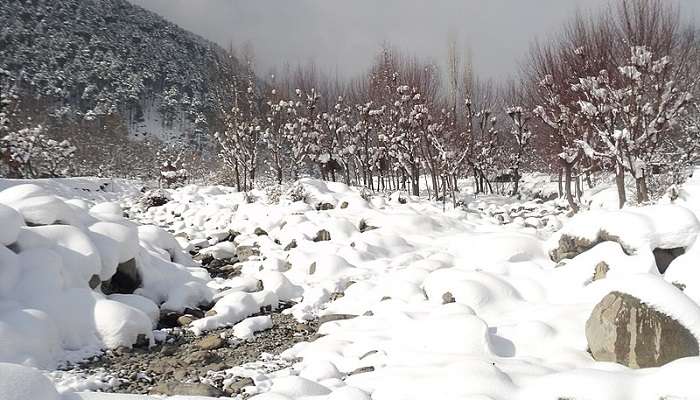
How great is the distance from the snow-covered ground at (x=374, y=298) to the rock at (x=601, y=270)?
0.09 m

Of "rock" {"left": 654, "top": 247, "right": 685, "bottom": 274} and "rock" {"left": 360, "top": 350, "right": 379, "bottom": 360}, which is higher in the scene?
"rock" {"left": 654, "top": 247, "right": 685, "bottom": 274}

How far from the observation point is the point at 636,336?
4234 mm

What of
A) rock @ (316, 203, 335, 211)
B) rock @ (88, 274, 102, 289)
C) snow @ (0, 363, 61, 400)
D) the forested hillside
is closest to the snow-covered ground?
snow @ (0, 363, 61, 400)

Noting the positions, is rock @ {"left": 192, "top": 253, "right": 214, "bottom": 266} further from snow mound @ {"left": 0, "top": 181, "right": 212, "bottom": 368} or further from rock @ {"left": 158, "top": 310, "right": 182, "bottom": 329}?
rock @ {"left": 158, "top": 310, "right": 182, "bottom": 329}

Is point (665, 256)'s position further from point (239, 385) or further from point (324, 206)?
point (324, 206)

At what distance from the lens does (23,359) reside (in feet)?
15.0

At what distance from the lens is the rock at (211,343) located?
19.4 feet

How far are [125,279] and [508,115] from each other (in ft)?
59.7

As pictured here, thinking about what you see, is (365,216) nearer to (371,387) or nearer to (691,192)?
(691,192)

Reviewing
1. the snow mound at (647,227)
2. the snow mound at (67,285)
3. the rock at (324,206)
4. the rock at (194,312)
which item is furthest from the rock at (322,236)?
the snow mound at (647,227)

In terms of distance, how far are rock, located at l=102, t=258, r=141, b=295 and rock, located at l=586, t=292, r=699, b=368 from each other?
704 cm

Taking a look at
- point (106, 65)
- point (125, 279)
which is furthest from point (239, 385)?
point (106, 65)

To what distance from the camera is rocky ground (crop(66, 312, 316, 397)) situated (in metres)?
4.57

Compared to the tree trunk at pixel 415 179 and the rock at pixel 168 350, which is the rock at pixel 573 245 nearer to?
the rock at pixel 168 350
